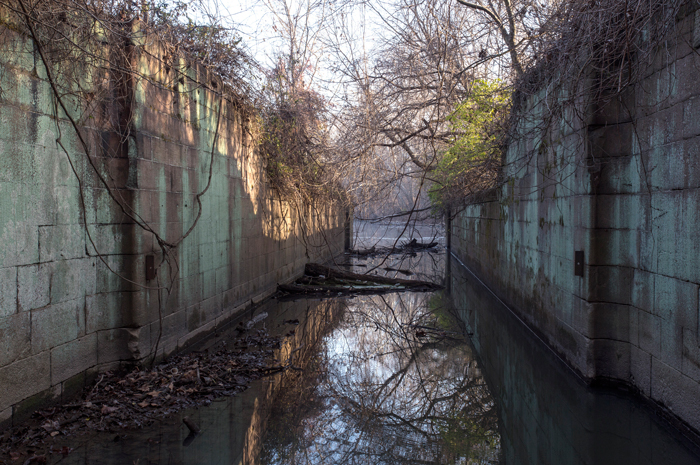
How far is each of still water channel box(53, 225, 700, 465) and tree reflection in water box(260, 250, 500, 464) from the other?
0.5 inches

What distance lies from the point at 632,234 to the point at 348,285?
6778 mm

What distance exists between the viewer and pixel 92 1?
14.5 feet

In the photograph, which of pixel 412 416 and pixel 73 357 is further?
pixel 73 357

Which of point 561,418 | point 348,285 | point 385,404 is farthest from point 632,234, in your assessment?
point 348,285

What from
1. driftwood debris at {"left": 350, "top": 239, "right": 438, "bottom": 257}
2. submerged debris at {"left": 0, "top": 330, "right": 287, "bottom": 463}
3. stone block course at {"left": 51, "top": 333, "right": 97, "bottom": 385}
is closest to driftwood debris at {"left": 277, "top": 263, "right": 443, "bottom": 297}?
submerged debris at {"left": 0, "top": 330, "right": 287, "bottom": 463}

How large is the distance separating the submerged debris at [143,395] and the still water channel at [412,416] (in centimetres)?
19

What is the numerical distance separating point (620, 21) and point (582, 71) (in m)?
0.56

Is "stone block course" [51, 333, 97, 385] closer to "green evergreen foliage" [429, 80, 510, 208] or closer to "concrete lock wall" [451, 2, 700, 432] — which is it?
"concrete lock wall" [451, 2, 700, 432]

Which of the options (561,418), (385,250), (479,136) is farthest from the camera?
(385,250)

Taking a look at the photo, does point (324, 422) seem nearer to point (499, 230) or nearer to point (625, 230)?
point (625, 230)

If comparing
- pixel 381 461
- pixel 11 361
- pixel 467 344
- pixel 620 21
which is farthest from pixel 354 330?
pixel 620 21

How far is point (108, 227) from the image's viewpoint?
15.6 feet

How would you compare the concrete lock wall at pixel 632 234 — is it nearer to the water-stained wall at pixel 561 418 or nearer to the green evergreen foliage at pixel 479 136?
the water-stained wall at pixel 561 418

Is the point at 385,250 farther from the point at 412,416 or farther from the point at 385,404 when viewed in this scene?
the point at 412,416
